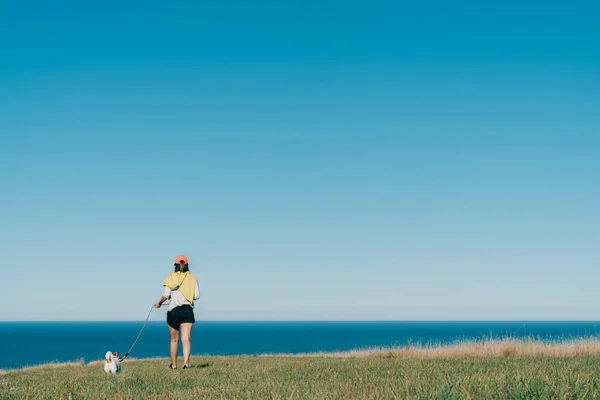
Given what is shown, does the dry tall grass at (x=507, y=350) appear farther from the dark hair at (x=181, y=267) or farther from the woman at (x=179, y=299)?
the dark hair at (x=181, y=267)

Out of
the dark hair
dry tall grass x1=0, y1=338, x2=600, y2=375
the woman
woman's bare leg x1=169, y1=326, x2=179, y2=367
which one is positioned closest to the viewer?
woman's bare leg x1=169, y1=326, x2=179, y2=367

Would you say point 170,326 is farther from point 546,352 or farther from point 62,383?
point 546,352

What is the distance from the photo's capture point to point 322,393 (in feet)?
19.1

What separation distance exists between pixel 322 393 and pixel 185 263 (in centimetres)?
783

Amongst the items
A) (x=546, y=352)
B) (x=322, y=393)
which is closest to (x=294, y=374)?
(x=322, y=393)

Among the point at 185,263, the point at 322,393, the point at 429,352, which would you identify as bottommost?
the point at 429,352

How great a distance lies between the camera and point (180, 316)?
12.7 metres

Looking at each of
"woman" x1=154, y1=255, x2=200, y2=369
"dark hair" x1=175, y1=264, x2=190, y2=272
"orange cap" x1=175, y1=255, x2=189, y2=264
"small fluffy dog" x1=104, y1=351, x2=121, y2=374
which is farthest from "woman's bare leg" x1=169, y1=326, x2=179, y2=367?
"orange cap" x1=175, y1=255, x2=189, y2=264

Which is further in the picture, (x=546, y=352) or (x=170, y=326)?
(x=546, y=352)

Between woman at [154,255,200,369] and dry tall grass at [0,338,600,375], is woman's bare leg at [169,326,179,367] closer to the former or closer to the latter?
woman at [154,255,200,369]

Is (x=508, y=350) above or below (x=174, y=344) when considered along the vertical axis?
below

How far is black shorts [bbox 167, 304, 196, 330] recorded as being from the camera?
1270 centimetres

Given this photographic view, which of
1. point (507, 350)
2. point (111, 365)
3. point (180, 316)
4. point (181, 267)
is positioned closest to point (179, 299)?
point (180, 316)

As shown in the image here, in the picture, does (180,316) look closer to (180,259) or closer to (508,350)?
(180,259)
